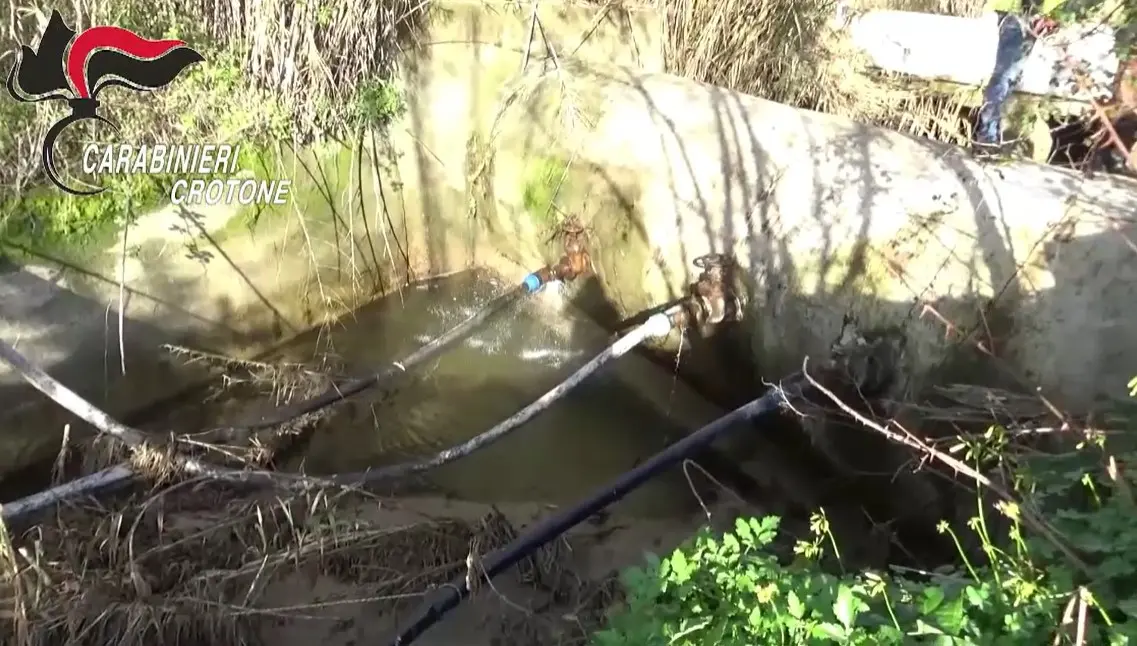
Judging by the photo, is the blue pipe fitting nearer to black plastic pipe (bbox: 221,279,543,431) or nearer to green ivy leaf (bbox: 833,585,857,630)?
black plastic pipe (bbox: 221,279,543,431)

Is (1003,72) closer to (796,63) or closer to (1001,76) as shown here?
(1001,76)

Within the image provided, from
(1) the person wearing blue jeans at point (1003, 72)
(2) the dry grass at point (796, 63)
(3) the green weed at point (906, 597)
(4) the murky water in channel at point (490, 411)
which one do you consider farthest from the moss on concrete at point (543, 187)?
(3) the green weed at point (906, 597)

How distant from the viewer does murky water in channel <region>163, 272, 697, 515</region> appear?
3.13m

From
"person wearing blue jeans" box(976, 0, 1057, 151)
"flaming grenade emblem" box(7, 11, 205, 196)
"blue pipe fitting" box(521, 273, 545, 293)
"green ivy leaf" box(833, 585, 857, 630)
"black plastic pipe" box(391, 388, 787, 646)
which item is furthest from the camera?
"blue pipe fitting" box(521, 273, 545, 293)

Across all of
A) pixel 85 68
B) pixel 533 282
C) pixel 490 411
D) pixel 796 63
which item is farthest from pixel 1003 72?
pixel 85 68

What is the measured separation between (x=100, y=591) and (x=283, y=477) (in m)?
0.62

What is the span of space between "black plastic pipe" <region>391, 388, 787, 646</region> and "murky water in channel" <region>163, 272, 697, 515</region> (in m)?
0.49

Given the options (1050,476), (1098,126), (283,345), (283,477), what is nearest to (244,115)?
(283,345)

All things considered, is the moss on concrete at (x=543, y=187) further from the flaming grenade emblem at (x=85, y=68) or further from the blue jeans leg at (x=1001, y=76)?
the blue jeans leg at (x=1001, y=76)

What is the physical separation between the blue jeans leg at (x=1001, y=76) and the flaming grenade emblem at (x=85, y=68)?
10.6 ft

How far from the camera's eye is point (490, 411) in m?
3.47

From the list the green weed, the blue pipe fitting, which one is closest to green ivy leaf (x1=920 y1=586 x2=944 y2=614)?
the green weed

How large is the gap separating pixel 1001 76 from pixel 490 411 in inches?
100

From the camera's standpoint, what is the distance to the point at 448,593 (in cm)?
211
